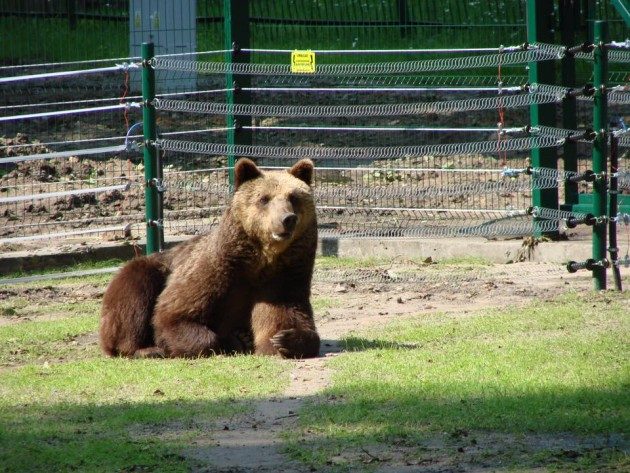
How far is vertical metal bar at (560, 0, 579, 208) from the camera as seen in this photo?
13.0 meters

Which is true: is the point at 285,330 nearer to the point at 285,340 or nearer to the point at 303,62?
the point at 285,340

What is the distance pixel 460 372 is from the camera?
294 inches

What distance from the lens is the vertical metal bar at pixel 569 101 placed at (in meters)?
13.0

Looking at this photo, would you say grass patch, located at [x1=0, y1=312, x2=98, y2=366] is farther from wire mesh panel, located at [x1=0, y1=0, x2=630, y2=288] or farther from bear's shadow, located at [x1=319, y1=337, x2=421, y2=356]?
wire mesh panel, located at [x1=0, y1=0, x2=630, y2=288]

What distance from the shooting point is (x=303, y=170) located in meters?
9.15

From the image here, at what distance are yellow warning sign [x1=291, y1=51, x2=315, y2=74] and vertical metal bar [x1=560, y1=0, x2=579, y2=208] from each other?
2.80m

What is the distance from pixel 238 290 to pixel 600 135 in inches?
160

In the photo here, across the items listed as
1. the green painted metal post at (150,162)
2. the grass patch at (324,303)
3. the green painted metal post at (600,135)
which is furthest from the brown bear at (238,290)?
the green painted metal post at (600,135)

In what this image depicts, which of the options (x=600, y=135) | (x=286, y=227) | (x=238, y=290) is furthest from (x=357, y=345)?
(x=600, y=135)

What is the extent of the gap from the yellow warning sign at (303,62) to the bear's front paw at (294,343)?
5352mm

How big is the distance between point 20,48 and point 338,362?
16659mm

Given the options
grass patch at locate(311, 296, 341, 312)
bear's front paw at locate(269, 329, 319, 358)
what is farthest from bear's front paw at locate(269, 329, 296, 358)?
grass patch at locate(311, 296, 341, 312)

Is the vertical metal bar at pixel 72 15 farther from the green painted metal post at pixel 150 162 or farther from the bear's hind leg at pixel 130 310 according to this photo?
the bear's hind leg at pixel 130 310

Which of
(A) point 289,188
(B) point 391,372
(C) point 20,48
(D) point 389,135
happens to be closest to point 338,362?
(B) point 391,372
